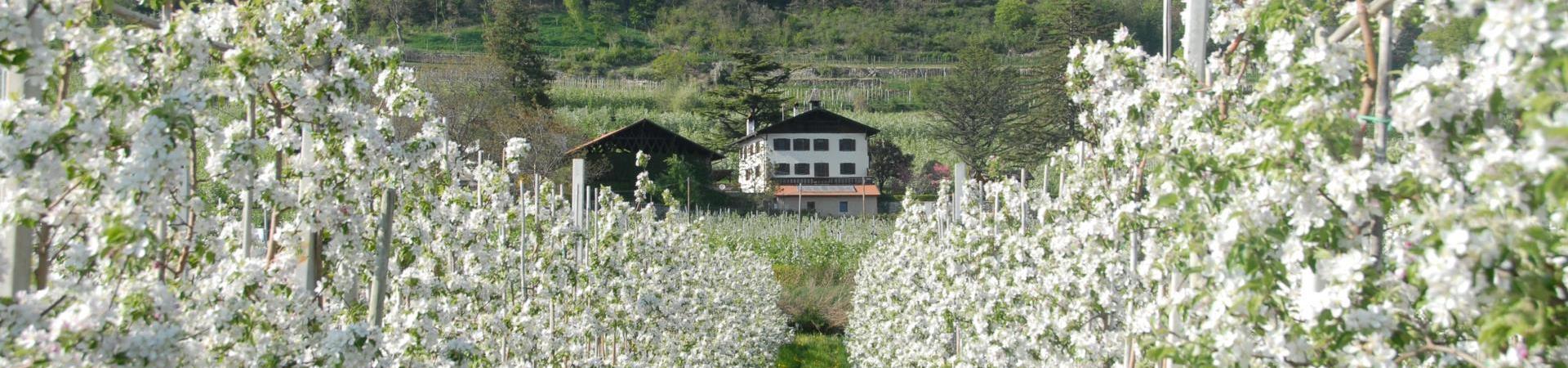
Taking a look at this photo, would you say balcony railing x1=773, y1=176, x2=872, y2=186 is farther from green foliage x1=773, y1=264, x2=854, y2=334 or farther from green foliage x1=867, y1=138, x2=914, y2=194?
green foliage x1=773, y1=264, x2=854, y2=334

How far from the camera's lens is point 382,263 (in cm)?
376

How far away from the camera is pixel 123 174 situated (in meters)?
2.38

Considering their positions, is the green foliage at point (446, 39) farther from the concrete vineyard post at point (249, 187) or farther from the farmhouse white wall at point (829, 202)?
the concrete vineyard post at point (249, 187)

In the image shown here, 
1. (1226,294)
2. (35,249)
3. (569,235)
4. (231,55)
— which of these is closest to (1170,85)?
(1226,294)

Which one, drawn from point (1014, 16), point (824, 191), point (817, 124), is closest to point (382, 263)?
point (824, 191)

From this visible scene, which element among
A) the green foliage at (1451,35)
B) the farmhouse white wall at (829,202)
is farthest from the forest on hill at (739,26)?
the green foliage at (1451,35)

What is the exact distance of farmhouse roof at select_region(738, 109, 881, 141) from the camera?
4878cm

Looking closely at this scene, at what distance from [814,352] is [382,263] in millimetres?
12054

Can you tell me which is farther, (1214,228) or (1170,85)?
(1170,85)

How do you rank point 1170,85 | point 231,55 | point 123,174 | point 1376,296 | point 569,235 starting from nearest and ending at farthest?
point 1376,296, point 123,174, point 231,55, point 1170,85, point 569,235

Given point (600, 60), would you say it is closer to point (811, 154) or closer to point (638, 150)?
point (811, 154)

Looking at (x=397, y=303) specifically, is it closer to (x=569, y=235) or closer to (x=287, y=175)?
(x=287, y=175)

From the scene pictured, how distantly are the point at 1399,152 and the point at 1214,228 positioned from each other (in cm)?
51

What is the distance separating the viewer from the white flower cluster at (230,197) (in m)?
2.40
